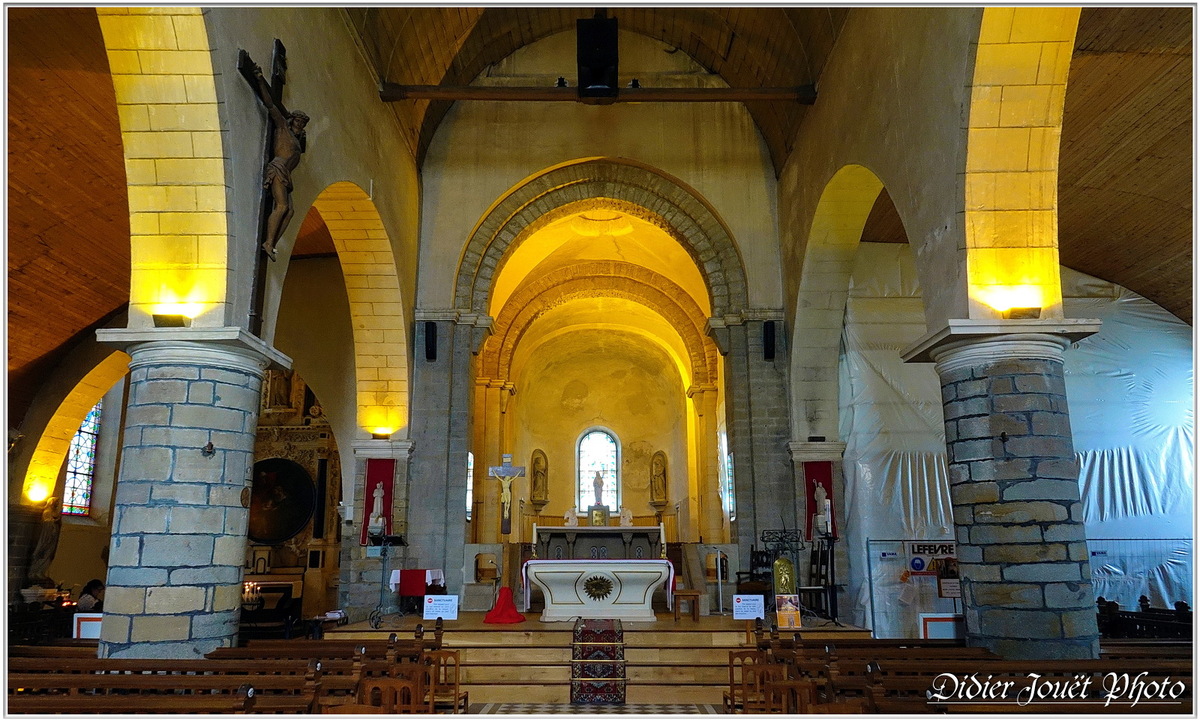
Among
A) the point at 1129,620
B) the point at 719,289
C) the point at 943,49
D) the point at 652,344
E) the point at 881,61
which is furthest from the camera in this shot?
the point at 652,344

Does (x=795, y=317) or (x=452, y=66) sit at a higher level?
(x=452, y=66)

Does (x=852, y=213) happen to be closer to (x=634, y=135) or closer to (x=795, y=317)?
(x=795, y=317)

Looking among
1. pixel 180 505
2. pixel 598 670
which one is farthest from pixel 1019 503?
pixel 180 505

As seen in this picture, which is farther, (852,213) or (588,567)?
(852,213)

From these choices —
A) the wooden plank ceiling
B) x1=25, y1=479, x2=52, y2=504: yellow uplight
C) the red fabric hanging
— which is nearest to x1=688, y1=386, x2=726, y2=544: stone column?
the red fabric hanging

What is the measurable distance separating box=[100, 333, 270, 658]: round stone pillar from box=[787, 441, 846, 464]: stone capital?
7.88 metres

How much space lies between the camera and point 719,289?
44.4 ft

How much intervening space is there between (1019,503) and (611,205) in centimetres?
936

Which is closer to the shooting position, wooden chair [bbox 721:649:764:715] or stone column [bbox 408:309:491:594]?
wooden chair [bbox 721:649:764:715]

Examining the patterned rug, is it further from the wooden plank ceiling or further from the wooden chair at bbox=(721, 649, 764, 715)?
the wooden plank ceiling

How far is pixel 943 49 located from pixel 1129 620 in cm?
716

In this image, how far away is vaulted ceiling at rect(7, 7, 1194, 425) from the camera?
26.7 ft

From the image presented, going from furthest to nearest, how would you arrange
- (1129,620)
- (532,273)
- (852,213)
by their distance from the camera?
1. (532,273)
2. (852,213)
3. (1129,620)

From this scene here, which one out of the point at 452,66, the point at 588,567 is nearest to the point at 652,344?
the point at 452,66
